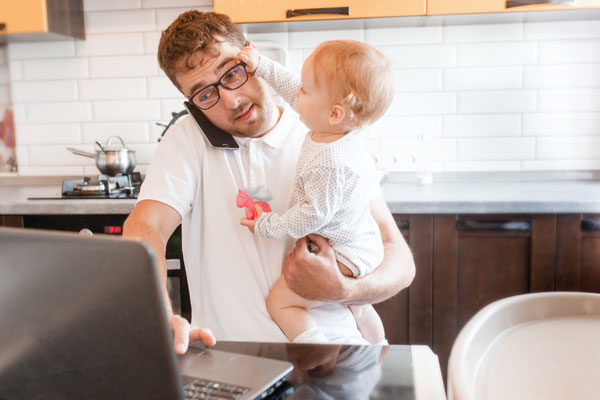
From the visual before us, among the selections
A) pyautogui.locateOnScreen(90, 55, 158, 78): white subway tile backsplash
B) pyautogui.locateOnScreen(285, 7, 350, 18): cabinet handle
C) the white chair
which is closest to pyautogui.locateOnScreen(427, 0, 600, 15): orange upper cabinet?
pyautogui.locateOnScreen(285, 7, 350, 18): cabinet handle

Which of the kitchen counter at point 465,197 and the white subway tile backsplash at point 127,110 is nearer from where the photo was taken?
the kitchen counter at point 465,197

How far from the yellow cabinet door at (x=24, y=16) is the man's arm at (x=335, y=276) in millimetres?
1784

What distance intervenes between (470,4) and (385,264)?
1.24m

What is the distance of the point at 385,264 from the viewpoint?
1.50m

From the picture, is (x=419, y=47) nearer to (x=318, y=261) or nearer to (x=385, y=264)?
(x=385, y=264)

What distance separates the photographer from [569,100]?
8.48 feet

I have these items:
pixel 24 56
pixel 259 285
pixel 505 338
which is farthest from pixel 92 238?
pixel 24 56

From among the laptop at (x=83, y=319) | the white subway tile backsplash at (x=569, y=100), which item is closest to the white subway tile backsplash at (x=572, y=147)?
the white subway tile backsplash at (x=569, y=100)

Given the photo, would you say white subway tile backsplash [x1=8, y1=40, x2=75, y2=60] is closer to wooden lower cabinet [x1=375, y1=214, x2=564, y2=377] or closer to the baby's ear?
wooden lower cabinet [x1=375, y1=214, x2=564, y2=377]

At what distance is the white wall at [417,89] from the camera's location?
258 centimetres

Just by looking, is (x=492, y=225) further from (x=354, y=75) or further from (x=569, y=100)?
(x=354, y=75)

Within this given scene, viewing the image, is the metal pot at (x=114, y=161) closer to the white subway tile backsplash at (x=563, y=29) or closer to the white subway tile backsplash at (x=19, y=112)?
the white subway tile backsplash at (x=19, y=112)

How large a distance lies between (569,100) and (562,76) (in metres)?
0.11

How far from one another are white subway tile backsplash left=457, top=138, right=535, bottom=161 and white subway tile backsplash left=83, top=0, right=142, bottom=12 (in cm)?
169
